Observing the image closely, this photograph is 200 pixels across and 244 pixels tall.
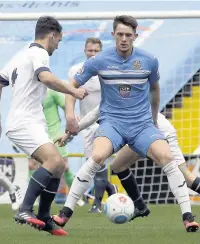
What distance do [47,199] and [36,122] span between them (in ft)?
2.28

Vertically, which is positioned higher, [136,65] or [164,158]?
[136,65]

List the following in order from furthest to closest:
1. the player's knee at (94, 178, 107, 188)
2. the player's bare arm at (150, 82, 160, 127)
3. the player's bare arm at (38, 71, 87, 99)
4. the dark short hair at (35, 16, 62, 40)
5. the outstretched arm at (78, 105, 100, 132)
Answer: the player's knee at (94, 178, 107, 188) → the outstretched arm at (78, 105, 100, 132) → the player's bare arm at (150, 82, 160, 127) → the dark short hair at (35, 16, 62, 40) → the player's bare arm at (38, 71, 87, 99)

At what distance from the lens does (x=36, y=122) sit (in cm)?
862

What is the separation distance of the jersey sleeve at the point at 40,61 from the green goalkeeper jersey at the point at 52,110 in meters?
5.12

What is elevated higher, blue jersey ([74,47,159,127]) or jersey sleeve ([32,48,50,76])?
jersey sleeve ([32,48,50,76])

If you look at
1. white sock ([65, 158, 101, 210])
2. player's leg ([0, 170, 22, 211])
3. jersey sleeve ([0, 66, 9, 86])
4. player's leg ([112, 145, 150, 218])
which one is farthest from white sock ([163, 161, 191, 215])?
player's leg ([0, 170, 22, 211])

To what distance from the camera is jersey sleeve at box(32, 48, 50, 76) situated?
829 centimetres

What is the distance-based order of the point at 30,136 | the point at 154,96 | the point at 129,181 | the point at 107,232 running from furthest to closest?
the point at 129,181
the point at 154,96
the point at 107,232
the point at 30,136

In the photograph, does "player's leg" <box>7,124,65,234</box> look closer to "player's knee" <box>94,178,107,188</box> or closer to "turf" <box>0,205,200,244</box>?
"turf" <box>0,205,200,244</box>

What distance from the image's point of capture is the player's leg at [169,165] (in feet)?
27.7

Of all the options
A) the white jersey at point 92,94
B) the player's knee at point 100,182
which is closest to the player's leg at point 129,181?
the player's knee at point 100,182

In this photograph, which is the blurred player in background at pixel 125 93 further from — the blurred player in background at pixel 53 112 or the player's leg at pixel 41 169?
the blurred player in background at pixel 53 112

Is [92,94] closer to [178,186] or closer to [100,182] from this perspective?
[100,182]

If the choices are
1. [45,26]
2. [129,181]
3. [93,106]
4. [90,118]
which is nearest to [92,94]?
[93,106]
